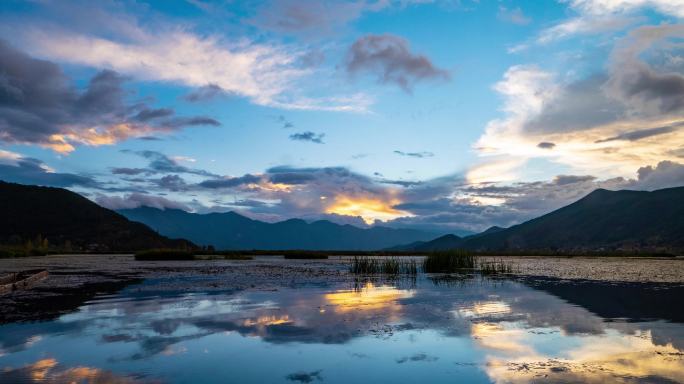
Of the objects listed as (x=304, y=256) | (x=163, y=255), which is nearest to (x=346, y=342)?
(x=163, y=255)

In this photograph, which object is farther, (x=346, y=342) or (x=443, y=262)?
(x=443, y=262)

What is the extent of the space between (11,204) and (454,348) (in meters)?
183

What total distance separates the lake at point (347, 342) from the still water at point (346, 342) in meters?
0.04

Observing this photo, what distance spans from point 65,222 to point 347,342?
550 feet

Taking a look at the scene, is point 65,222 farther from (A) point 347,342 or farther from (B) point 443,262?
(A) point 347,342

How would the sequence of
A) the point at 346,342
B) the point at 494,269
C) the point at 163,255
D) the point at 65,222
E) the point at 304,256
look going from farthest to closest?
the point at 65,222, the point at 304,256, the point at 163,255, the point at 494,269, the point at 346,342

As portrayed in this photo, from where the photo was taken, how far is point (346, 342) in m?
13.9

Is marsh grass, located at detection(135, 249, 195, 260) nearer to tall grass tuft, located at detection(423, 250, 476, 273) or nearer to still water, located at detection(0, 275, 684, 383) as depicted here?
tall grass tuft, located at detection(423, 250, 476, 273)

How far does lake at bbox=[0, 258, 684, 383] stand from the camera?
1053cm

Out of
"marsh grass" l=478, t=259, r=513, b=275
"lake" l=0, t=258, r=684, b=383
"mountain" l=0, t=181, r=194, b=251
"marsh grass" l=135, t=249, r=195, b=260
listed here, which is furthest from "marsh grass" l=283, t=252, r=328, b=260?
"lake" l=0, t=258, r=684, b=383

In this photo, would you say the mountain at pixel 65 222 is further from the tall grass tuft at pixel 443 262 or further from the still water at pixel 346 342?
the still water at pixel 346 342

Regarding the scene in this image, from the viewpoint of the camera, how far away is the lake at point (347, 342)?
10.5 m

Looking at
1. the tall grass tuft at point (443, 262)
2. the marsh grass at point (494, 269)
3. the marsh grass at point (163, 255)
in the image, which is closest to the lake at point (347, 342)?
the marsh grass at point (494, 269)

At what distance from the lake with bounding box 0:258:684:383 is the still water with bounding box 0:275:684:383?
0.04m
